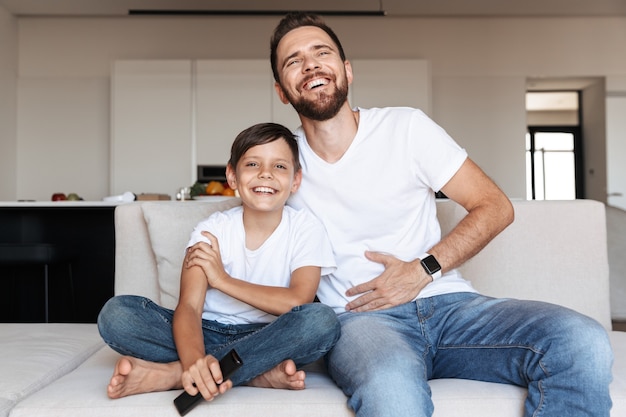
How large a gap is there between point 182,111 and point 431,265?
5174 millimetres

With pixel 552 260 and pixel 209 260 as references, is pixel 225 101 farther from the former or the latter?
pixel 209 260

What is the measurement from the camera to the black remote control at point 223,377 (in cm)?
127

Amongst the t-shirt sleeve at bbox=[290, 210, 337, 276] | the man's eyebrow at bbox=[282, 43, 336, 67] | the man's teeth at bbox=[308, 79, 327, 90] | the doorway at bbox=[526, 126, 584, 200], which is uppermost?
the doorway at bbox=[526, 126, 584, 200]

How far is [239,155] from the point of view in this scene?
1.73 meters

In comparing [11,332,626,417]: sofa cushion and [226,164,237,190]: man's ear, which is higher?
[226,164,237,190]: man's ear

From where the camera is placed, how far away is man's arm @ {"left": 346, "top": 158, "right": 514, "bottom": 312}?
1.56 meters

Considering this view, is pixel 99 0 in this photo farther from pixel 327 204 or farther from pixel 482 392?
pixel 482 392

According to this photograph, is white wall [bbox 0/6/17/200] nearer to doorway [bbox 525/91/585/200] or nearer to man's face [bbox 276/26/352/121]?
man's face [bbox 276/26/352/121]

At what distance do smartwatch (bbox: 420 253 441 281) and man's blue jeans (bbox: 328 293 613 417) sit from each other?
6 cm

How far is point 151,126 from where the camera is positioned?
6359 millimetres

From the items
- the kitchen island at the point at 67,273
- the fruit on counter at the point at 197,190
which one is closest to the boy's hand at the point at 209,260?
the kitchen island at the point at 67,273

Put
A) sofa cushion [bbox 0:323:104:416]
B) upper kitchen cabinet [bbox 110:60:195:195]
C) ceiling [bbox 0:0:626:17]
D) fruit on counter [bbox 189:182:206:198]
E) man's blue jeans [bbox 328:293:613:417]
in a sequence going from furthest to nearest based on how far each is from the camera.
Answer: ceiling [bbox 0:0:626:17] → upper kitchen cabinet [bbox 110:60:195:195] → fruit on counter [bbox 189:182:206:198] → sofa cushion [bbox 0:323:104:416] → man's blue jeans [bbox 328:293:613:417]

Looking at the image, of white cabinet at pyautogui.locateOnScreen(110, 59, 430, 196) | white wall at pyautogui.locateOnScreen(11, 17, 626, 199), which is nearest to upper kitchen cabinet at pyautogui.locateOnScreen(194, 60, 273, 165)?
white cabinet at pyautogui.locateOnScreen(110, 59, 430, 196)

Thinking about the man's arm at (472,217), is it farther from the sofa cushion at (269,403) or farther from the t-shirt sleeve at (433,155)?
the sofa cushion at (269,403)
